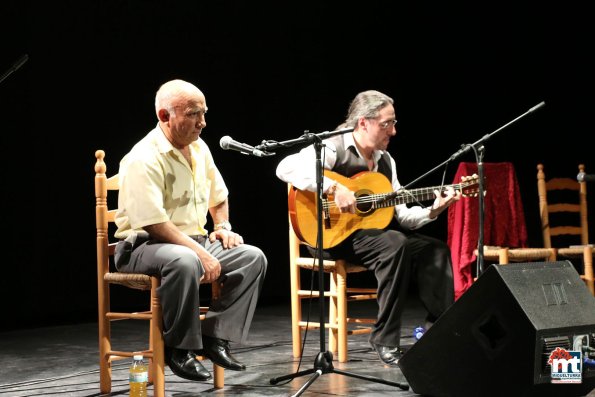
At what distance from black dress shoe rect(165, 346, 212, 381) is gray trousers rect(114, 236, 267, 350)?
8 centimetres

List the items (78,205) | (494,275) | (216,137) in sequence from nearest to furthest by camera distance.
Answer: (494,275) < (78,205) < (216,137)

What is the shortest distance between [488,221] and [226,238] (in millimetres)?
2007

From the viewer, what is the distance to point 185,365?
279 centimetres

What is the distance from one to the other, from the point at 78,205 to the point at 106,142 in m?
0.42

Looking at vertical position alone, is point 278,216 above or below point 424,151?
below

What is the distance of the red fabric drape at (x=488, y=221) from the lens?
4484 millimetres

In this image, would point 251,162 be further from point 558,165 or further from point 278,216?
point 558,165

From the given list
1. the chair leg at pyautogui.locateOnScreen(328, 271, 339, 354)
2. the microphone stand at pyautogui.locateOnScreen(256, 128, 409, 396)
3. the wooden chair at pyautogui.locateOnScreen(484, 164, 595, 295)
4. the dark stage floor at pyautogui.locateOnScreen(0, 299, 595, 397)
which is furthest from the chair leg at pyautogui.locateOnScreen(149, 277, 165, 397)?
the wooden chair at pyautogui.locateOnScreen(484, 164, 595, 295)

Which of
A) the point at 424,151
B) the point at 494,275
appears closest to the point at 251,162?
the point at 424,151

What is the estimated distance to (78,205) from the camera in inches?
193

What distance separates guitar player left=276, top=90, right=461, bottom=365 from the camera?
3412mm

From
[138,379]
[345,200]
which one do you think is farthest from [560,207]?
[138,379]

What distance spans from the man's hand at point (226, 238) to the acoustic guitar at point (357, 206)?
0.57 meters

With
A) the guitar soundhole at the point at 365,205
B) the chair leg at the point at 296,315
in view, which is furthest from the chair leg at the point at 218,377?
the guitar soundhole at the point at 365,205
